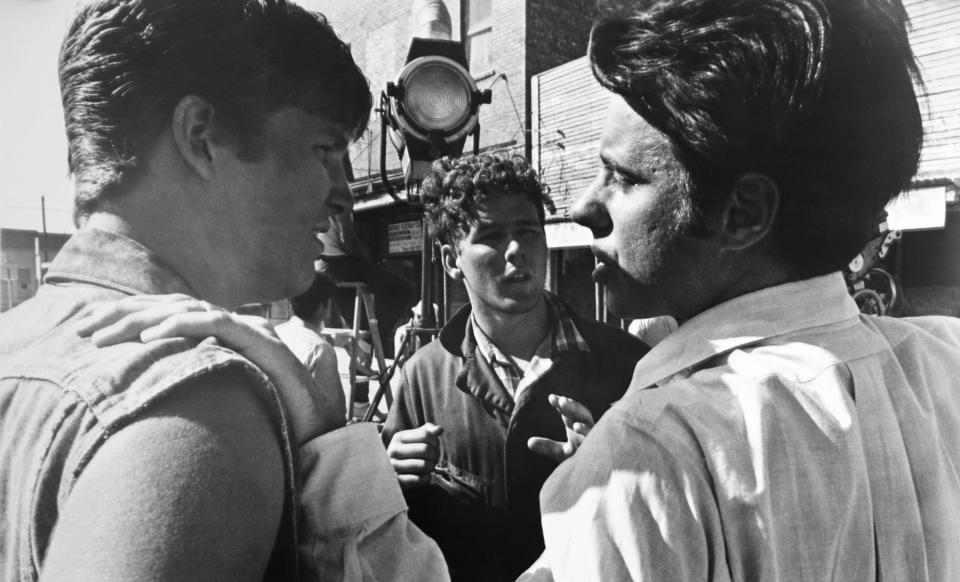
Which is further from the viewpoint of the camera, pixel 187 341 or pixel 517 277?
pixel 517 277

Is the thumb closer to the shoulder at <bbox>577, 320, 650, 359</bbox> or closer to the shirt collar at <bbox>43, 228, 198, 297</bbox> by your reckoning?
the shoulder at <bbox>577, 320, 650, 359</bbox>

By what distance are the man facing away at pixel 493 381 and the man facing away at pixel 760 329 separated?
1.70ft

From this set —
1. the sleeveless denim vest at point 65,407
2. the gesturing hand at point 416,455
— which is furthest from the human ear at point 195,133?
the gesturing hand at point 416,455

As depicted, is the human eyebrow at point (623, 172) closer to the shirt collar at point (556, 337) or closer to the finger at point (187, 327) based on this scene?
the finger at point (187, 327)

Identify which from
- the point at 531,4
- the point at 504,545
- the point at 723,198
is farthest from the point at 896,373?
the point at 531,4

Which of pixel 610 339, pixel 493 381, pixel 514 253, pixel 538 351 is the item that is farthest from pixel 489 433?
pixel 514 253

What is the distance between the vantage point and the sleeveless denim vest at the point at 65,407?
1.95ft

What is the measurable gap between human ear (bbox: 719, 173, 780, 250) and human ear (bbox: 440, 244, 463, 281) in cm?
154

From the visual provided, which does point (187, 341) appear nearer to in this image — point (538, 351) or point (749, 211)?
point (749, 211)

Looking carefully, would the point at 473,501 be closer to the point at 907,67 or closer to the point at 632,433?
the point at 632,433

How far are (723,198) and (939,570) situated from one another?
1.72 feet

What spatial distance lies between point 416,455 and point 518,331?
26.3 inches

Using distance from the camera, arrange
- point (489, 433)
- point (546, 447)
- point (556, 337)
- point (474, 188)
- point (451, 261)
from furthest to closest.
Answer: point (451, 261) → point (474, 188) → point (556, 337) → point (489, 433) → point (546, 447)

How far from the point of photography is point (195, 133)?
0.83 metres
